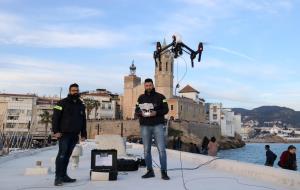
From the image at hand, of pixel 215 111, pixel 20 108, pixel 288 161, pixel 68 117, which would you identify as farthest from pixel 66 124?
pixel 215 111

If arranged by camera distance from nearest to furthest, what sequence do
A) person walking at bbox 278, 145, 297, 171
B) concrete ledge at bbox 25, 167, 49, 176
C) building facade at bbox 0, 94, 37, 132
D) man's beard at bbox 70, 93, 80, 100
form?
man's beard at bbox 70, 93, 80, 100
concrete ledge at bbox 25, 167, 49, 176
person walking at bbox 278, 145, 297, 171
building facade at bbox 0, 94, 37, 132

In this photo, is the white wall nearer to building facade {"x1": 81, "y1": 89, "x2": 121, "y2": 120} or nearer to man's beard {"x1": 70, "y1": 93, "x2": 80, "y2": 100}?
building facade {"x1": 81, "y1": 89, "x2": 121, "y2": 120}

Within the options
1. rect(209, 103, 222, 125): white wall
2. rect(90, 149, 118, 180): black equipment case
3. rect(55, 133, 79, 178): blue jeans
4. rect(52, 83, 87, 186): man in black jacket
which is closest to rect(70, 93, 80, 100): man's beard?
rect(52, 83, 87, 186): man in black jacket

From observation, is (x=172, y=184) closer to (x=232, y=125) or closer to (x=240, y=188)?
(x=240, y=188)

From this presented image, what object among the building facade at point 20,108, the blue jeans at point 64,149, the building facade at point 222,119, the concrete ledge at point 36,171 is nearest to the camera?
the blue jeans at point 64,149

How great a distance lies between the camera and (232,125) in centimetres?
12631

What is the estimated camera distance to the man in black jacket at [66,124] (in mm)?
6531

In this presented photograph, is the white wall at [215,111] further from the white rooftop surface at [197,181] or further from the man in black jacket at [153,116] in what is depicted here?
the man in black jacket at [153,116]

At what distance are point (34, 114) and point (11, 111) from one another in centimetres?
461

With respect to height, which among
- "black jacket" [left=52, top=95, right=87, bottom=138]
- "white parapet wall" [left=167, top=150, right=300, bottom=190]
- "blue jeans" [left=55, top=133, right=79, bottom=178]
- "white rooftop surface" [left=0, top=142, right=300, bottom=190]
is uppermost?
"black jacket" [left=52, top=95, right=87, bottom=138]

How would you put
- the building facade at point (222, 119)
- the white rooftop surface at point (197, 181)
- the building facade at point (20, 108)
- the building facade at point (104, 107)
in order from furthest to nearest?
1. the building facade at point (222, 119)
2. the building facade at point (104, 107)
3. the building facade at point (20, 108)
4. the white rooftop surface at point (197, 181)

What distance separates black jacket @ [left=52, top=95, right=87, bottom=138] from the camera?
21.5 feet

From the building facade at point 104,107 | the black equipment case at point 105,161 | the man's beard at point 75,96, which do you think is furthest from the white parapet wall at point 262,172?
the building facade at point 104,107

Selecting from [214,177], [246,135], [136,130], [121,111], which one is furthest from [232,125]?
[214,177]
